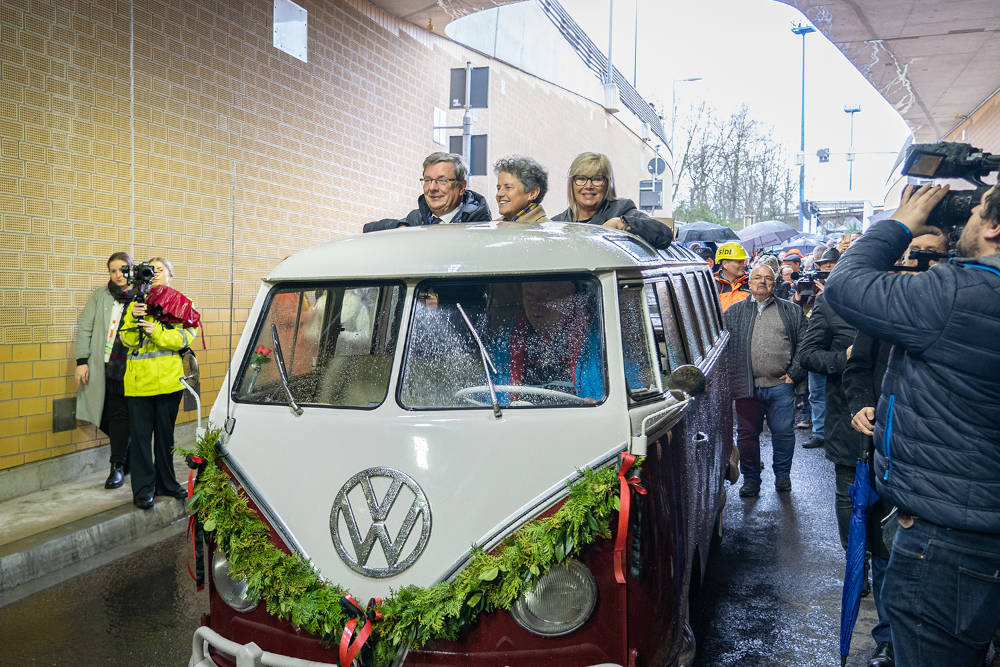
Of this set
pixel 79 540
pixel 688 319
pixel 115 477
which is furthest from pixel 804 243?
pixel 79 540

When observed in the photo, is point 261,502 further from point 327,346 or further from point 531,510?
point 531,510

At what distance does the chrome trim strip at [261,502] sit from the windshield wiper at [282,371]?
0.94ft

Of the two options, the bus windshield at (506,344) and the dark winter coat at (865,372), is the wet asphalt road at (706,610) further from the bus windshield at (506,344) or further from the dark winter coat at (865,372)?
the bus windshield at (506,344)

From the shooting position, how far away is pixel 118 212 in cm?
764

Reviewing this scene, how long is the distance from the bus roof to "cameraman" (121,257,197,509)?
3.31 metres

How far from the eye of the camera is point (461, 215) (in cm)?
523

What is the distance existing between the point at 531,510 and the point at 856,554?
4.60ft

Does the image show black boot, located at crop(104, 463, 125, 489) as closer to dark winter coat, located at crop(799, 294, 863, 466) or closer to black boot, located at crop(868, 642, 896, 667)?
dark winter coat, located at crop(799, 294, 863, 466)

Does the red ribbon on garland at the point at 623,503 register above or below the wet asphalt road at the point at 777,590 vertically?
above

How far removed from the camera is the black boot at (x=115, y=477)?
704 centimetres

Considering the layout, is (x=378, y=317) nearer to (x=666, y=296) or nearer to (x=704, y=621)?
(x=666, y=296)

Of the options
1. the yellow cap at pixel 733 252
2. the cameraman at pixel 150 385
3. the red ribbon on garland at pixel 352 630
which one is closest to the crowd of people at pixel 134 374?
the cameraman at pixel 150 385

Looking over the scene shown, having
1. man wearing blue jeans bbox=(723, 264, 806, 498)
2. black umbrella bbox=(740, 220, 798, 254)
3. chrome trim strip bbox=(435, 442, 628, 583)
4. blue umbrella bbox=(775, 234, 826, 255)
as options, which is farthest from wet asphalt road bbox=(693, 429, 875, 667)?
blue umbrella bbox=(775, 234, 826, 255)

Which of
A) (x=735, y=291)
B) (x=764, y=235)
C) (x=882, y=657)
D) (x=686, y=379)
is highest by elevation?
(x=764, y=235)
